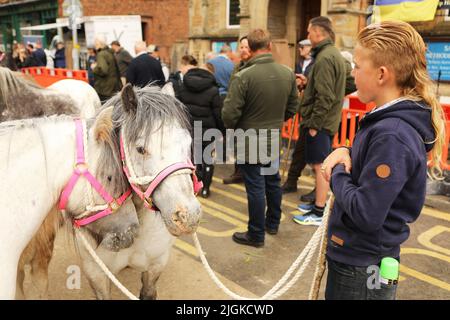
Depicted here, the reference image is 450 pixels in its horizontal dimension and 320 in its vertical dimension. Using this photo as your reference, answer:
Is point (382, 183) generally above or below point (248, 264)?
above

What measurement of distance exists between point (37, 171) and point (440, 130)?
64.0 inches

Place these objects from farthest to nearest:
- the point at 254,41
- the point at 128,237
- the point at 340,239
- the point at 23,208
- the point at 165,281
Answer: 1. the point at 254,41
2. the point at 165,281
3. the point at 128,237
4. the point at 340,239
5. the point at 23,208

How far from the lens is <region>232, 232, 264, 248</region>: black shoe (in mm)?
4207

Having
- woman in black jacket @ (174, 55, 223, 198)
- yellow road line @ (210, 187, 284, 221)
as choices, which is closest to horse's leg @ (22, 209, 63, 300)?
woman in black jacket @ (174, 55, 223, 198)

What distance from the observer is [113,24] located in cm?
2109

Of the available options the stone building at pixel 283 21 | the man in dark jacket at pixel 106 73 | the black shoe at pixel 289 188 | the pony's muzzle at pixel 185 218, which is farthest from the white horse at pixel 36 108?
the stone building at pixel 283 21

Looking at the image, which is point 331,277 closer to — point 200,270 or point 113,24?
point 200,270

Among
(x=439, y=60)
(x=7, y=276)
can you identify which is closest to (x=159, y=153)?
(x=7, y=276)

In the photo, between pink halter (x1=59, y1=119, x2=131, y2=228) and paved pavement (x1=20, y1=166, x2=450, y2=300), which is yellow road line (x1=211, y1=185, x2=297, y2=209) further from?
pink halter (x1=59, y1=119, x2=131, y2=228)

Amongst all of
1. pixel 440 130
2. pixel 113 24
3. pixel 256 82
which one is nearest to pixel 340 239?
pixel 440 130

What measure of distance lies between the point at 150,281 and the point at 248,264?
125 centimetres

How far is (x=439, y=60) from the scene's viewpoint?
9102 mm

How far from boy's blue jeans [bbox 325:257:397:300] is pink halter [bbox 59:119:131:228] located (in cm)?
107

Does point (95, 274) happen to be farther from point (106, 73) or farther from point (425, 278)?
point (106, 73)
